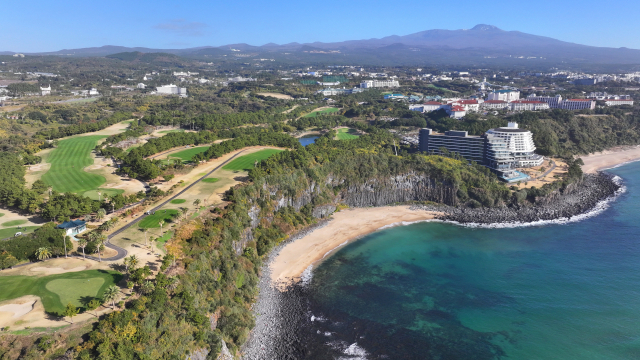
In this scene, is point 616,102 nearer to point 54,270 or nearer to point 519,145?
point 519,145

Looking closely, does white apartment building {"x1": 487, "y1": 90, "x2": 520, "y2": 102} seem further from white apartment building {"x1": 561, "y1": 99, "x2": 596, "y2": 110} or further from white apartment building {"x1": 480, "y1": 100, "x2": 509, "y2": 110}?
white apartment building {"x1": 561, "y1": 99, "x2": 596, "y2": 110}

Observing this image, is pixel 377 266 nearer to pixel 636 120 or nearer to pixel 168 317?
pixel 168 317

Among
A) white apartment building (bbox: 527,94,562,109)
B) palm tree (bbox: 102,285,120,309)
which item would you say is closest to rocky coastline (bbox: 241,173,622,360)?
palm tree (bbox: 102,285,120,309)

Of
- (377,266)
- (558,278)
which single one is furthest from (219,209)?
(558,278)

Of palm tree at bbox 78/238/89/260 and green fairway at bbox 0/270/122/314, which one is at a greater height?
palm tree at bbox 78/238/89/260

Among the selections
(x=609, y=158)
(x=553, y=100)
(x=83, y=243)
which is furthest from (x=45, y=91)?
(x=553, y=100)

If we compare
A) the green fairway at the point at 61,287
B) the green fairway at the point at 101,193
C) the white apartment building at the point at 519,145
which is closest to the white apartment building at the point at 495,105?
the white apartment building at the point at 519,145
